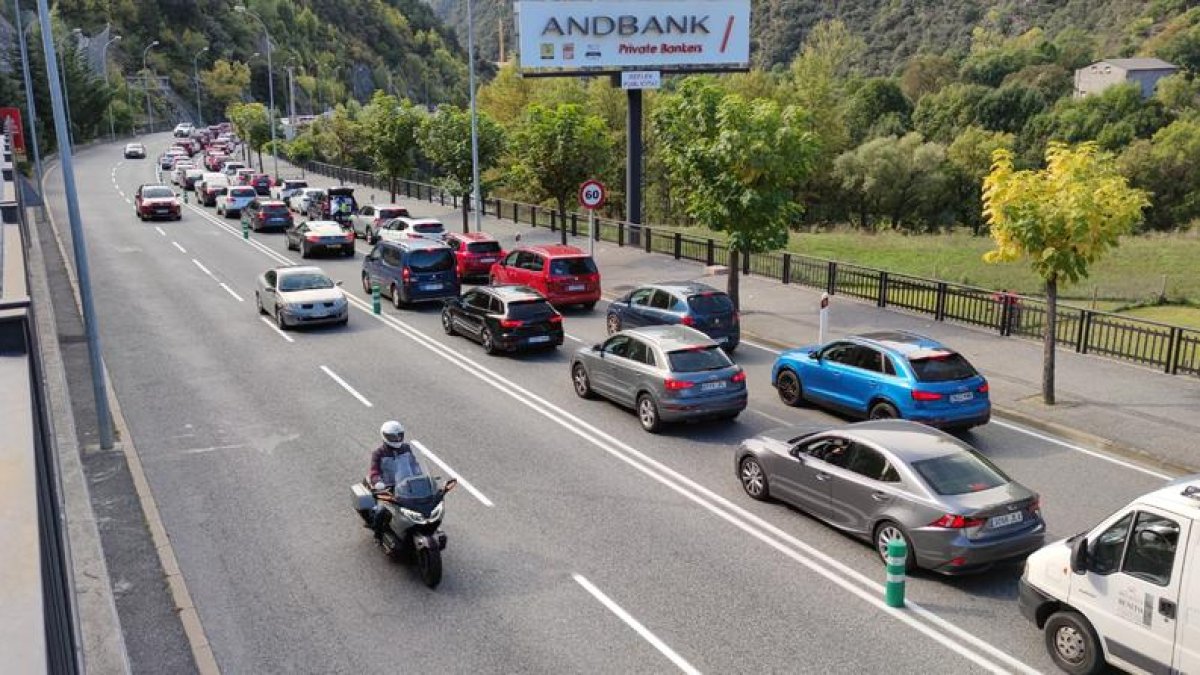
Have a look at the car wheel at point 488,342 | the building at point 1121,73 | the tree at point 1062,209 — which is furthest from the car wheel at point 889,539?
the building at point 1121,73

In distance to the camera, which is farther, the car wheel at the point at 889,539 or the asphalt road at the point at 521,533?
the car wheel at the point at 889,539

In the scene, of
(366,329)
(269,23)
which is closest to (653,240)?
(366,329)

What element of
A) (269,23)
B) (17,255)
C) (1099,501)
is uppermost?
(269,23)

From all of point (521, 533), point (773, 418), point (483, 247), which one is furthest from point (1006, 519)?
point (483, 247)

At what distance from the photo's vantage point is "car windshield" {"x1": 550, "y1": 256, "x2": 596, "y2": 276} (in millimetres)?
26109

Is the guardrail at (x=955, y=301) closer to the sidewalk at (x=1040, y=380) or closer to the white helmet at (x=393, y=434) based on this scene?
the sidewalk at (x=1040, y=380)

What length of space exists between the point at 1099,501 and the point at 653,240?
2412 cm

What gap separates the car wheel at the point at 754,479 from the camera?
13203 millimetres

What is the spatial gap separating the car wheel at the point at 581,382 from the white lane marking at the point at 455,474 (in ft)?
12.3

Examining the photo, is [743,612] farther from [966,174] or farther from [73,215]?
[966,174]

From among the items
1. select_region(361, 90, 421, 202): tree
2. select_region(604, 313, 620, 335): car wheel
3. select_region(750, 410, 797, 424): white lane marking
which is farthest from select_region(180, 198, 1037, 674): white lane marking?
select_region(361, 90, 421, 202): tree

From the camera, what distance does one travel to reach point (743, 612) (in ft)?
33.6

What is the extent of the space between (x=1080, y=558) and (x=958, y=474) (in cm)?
236

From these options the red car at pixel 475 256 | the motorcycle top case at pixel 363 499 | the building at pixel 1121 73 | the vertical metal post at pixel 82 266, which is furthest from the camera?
the building at pixel 1121 73
